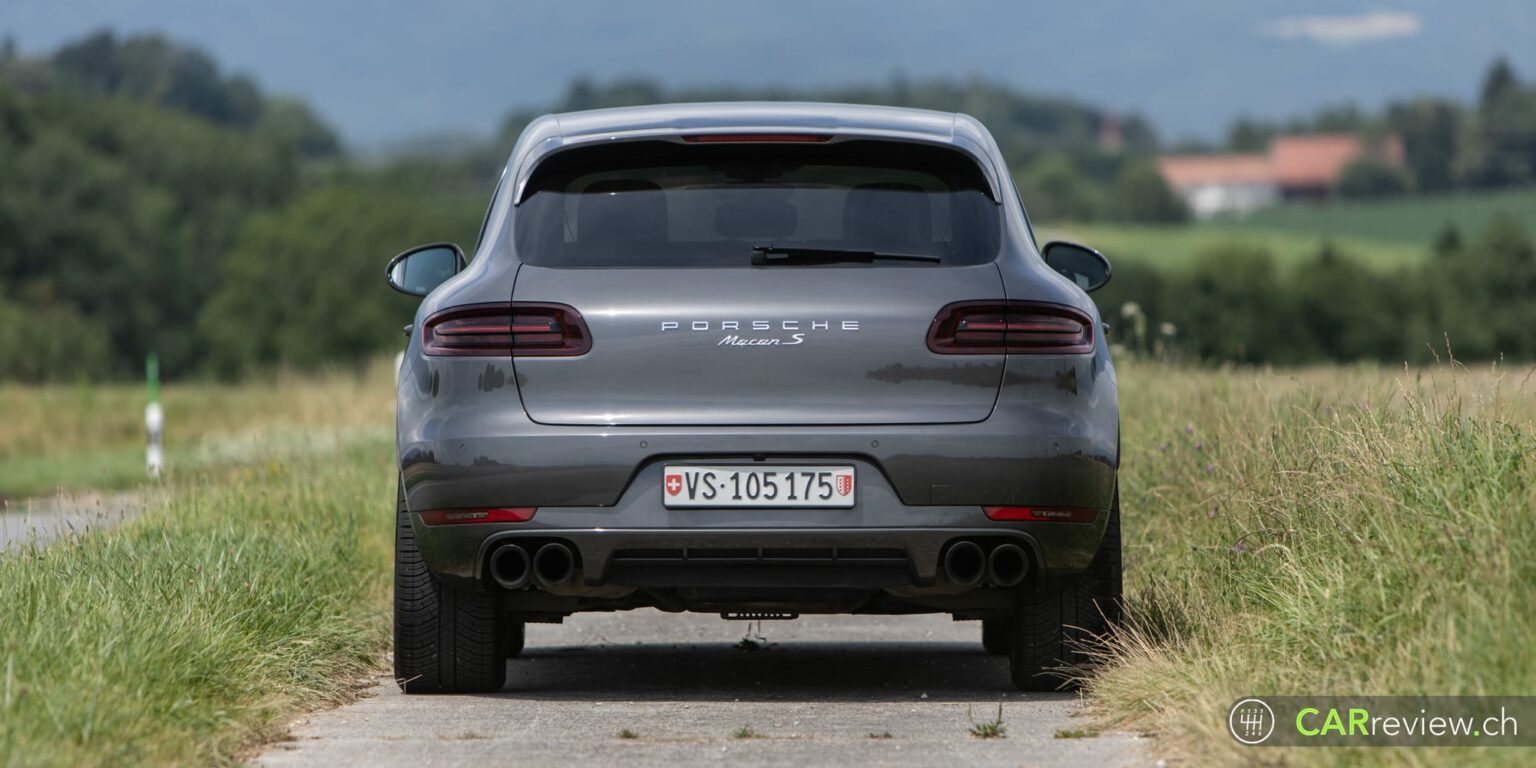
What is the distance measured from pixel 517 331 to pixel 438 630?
113 cm

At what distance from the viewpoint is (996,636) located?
27.5ft


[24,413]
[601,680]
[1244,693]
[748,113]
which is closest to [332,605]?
[601,680]

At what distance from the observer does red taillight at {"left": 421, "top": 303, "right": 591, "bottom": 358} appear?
6367 millimetres

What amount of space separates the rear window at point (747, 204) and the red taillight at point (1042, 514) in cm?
78

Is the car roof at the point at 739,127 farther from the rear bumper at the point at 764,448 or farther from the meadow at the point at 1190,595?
the meadow at the point at 1190,595

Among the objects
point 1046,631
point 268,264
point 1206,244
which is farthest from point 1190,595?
point 1206,244

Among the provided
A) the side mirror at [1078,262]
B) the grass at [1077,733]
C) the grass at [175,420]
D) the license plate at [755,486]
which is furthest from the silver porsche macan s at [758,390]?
the grass at [175,420]

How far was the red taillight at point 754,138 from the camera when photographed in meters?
6.69

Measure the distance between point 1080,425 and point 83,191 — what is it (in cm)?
8895

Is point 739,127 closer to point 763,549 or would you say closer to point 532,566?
point 763,549

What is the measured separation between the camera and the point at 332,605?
8.06 metres

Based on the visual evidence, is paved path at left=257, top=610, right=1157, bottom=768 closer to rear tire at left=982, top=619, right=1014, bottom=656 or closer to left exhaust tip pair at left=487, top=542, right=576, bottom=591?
rear tire at left=982, top=619, right=1014, bottom=656

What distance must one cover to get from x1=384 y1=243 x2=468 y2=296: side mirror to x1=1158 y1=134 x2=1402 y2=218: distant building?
133507 mm

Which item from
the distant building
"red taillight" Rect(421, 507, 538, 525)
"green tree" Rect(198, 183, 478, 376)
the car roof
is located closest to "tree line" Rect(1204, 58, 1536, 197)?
the distant building
